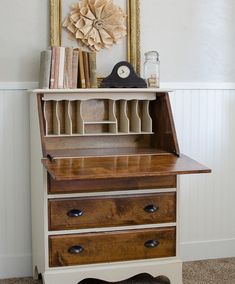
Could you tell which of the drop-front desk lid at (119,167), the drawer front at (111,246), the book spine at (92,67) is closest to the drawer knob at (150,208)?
the drawer front at (111,246)

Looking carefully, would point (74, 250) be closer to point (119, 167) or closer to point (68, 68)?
point (119, 167)

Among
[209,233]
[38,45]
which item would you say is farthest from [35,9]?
[209,233]

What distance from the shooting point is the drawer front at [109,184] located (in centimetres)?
231

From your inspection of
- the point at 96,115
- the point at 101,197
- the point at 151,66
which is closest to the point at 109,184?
the point at 101,197

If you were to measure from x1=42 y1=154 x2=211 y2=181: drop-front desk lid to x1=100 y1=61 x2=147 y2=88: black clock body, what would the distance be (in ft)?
1.39

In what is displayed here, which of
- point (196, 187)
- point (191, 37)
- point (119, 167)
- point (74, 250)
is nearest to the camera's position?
point (119, 167)

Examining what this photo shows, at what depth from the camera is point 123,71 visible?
106 inches

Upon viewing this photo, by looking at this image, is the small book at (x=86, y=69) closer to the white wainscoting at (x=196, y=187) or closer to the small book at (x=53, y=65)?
the small book at (x=53, y=65)

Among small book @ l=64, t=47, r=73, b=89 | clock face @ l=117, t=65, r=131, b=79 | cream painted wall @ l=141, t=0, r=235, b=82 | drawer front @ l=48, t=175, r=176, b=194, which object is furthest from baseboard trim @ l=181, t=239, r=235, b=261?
small book @ l=64, t=47, r=73, b=89

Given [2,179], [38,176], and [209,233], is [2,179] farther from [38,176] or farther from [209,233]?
[209,233]

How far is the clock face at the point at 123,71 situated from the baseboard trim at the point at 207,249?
1.18 meters

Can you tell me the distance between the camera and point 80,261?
239 centimetres

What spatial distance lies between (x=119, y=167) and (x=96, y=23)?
3.20 ft

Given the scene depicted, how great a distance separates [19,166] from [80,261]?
2.41 feet
